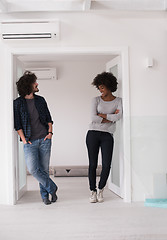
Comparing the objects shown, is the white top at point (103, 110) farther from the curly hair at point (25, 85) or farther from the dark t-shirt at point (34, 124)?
the curly hair at point (25, 85)

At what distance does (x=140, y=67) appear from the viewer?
4.18 m

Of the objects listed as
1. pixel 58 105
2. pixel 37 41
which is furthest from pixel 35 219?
pixel 58 105

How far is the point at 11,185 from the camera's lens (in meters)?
4.12

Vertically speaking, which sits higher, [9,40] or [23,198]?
[9,40]

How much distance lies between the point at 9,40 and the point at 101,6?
3.79 ft

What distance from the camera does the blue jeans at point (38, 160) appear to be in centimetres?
407

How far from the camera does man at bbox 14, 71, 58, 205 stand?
13.4 ft

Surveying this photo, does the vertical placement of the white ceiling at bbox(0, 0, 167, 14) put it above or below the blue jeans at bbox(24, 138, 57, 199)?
above

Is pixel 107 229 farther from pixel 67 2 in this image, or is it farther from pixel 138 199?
pixel 67 2

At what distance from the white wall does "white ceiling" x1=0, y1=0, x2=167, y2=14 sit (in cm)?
7

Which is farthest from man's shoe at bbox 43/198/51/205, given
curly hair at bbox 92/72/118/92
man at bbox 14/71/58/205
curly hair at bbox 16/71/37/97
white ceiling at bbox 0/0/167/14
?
white ceiling at bbox 0/0/167/14

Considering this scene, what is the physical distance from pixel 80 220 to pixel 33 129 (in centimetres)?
128

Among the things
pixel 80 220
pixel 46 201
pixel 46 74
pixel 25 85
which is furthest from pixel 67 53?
pixel 46 74

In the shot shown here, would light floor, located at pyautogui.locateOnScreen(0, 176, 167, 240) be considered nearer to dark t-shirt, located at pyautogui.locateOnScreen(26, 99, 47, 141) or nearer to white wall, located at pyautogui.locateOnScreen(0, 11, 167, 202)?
white wall, located at pyautogui.locateOnScreen(0, 11, 167, 202)
